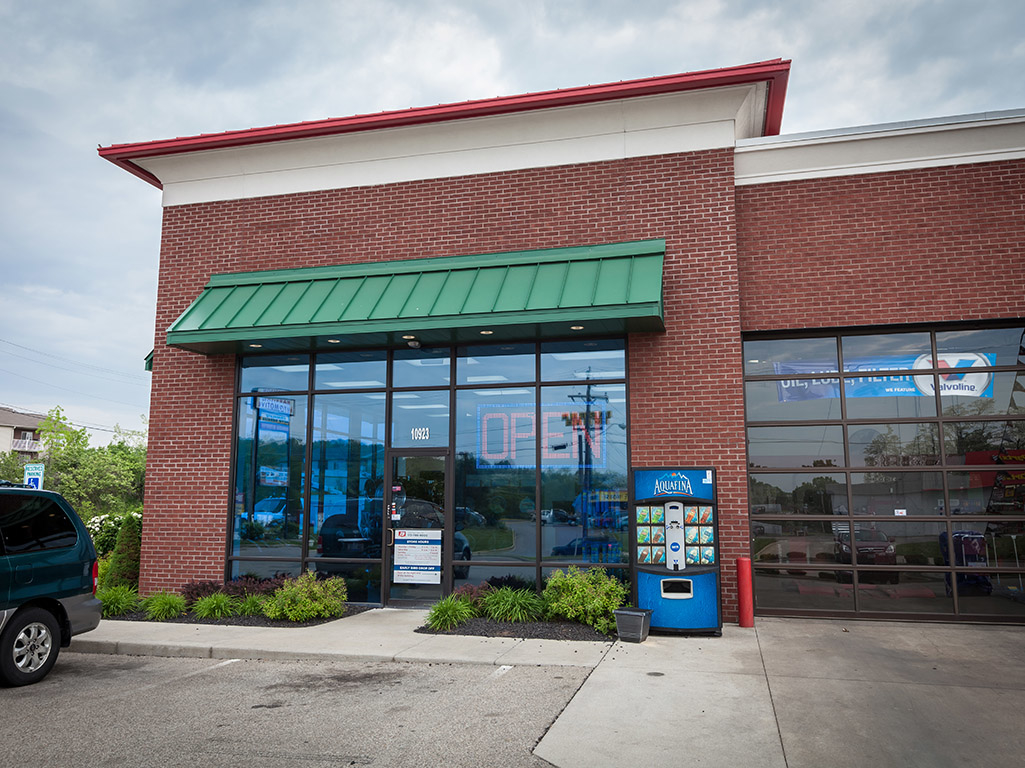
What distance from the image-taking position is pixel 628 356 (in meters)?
11.3

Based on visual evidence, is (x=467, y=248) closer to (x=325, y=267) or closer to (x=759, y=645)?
(x=325, y=267)

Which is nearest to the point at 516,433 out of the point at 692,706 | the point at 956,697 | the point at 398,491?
the point at 398,491

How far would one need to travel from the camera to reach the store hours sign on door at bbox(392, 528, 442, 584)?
37.9 feet

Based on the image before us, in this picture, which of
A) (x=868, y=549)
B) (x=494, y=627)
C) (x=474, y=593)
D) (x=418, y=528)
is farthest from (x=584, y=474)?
(x=868, y=549)

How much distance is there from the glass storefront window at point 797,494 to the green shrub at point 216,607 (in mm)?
7822

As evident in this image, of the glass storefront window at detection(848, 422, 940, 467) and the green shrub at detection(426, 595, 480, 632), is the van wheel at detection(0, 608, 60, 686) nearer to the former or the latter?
the green shrub at detection(426, 595, 480, 632)

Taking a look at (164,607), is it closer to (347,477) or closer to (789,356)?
(347,477)

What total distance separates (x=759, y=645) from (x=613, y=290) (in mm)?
4887

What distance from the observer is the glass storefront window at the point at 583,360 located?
11414mm

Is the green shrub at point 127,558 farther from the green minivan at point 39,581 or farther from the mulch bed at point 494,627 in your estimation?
the green minivan at point 39,581

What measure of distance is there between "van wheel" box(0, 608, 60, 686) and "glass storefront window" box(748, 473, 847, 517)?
29.5 feet

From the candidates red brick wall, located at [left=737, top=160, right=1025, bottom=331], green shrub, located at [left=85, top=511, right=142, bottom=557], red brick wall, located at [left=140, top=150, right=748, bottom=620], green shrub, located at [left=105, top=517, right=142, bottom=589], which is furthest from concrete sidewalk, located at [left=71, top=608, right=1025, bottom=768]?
green shrub, located at [left=85, top=511, right=142, bottom=557]

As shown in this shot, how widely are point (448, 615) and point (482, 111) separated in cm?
746

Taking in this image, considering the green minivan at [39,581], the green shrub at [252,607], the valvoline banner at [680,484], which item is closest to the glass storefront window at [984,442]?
the valvoline banner at [680,484]
